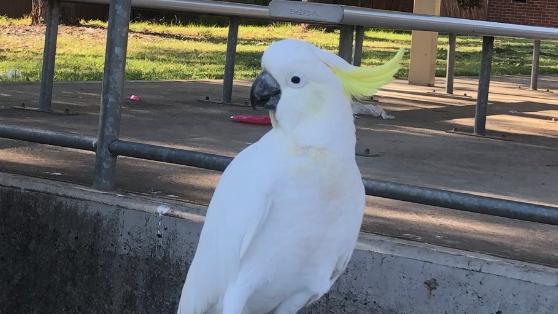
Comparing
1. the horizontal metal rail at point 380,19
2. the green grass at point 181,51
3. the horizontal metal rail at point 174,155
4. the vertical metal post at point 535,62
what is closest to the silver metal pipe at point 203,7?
the horizontal metal rail at point 380,19

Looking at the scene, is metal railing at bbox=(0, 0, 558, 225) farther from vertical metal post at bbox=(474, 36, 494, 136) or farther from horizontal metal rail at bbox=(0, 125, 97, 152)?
vertical metal post at bbox=(474, 36, 494, 136)

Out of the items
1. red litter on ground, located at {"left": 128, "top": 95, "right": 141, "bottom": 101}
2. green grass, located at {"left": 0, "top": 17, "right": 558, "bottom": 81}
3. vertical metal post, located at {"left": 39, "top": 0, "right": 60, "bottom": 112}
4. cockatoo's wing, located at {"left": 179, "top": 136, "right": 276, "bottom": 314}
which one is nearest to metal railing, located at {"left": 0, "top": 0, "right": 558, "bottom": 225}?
vertical metal post, located at {"left": 39, "top": 0, "right": 60, "bottom": 112}

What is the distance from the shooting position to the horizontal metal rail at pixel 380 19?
486 centimetres

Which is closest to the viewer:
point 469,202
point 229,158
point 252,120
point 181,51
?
point 469,202

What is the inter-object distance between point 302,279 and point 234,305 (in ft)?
0.63

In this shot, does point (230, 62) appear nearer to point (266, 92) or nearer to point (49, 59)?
point (49, 59)

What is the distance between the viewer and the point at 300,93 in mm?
2037

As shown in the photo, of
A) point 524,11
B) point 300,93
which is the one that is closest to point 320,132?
point 300,93

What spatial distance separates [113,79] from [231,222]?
169 cm

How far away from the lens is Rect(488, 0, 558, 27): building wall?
25953 millimetres

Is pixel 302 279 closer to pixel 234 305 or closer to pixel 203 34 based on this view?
pixel 234 305

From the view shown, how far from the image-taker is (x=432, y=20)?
535 cm

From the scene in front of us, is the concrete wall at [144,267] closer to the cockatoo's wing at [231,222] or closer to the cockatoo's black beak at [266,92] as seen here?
the cockatoo's wing at [231,222]

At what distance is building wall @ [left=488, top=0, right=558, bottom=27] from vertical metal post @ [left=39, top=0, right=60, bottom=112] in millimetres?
21121
